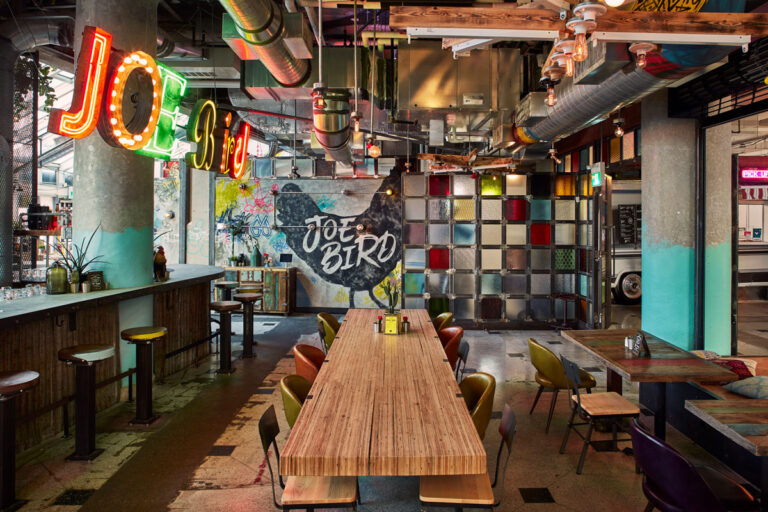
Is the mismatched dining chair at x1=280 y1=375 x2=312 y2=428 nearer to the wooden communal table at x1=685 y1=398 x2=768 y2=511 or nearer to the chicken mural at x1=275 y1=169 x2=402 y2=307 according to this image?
the wooden communal table at x1=685 y1=398 x2=768 y2=511

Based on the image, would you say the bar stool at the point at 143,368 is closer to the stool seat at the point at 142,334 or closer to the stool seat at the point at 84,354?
the stool seat at the point at 142,334

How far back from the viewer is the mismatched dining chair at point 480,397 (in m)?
2.66

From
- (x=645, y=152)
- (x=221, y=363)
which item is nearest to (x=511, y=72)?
(x=645, y=152)

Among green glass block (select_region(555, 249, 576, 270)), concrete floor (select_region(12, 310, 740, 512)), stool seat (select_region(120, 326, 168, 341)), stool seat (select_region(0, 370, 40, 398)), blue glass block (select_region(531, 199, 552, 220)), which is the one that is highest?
blue glass block (select_region(531, 199, 552, 220))

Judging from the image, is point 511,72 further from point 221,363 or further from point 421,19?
point 221,363

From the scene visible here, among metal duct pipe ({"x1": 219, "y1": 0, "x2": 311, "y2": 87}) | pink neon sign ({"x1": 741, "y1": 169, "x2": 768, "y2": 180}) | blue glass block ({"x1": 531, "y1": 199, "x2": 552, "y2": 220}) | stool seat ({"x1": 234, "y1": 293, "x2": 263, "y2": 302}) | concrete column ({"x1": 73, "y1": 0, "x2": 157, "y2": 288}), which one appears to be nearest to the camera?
metal duct pipe ({"x1": 219, "y1": 0, "x2": 311, "y2": 87})

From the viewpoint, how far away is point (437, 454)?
1.92 metres

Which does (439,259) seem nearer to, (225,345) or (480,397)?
(225,345)

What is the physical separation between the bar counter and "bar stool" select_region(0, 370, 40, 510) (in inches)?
18.2

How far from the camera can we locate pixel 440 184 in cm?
859

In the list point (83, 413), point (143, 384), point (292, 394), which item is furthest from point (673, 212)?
point (83, 413)

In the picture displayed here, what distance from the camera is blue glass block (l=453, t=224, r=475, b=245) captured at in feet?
28.1

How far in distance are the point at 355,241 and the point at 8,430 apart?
7.74m

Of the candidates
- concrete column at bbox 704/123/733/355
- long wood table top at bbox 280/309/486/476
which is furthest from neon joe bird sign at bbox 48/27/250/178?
concrete column at bbox 704/123/733/355
